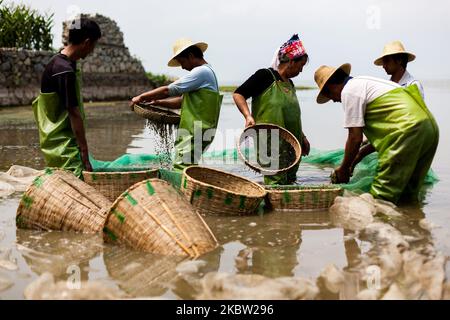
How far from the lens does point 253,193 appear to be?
484 centimetres

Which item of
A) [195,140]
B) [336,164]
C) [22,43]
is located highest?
[22,43]

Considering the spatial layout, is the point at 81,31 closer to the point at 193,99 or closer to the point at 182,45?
the point at 182,45

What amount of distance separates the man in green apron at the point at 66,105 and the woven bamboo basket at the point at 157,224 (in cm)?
142

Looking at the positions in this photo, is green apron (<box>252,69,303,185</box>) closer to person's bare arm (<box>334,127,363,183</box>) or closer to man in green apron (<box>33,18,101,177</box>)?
person's bare arm (<box>334,127,363,183</box>)

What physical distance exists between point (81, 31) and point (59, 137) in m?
0.94

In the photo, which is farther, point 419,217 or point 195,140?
point 195,140

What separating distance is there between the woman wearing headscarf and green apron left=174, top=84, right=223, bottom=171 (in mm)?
284

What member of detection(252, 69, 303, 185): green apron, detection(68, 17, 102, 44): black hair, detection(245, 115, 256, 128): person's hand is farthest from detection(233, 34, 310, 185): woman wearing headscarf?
detection(68, 17, 102, 44): black hair

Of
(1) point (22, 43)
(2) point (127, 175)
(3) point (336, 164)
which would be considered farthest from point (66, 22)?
(2) point (127, 175)

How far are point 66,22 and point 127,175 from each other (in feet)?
58.3

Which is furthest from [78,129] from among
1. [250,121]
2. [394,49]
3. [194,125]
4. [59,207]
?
A: [394,49]
